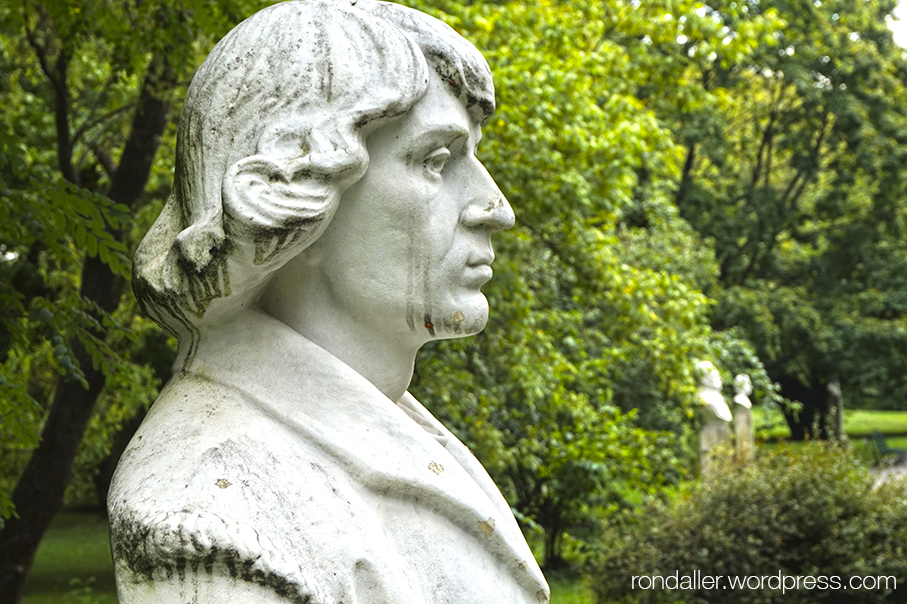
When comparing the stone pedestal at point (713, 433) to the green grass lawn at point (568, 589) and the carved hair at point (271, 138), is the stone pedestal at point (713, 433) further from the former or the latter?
the carved hair at point (271, 138)

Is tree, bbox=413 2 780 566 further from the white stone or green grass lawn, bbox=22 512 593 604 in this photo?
the white stone

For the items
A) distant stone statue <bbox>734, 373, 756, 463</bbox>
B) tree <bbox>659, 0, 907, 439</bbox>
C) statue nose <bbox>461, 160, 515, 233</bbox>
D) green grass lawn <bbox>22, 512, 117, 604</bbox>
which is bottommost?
green grass lawn <bbox>22, 512, 117, 604</bbox>

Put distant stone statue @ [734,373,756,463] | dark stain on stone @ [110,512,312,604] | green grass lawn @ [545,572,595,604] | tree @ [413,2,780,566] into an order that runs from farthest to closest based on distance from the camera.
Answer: distant stone statue @ [734,373,756,463], green grass lawn @ [545,572,595,604], tree @ [413,2,780,566], dark stain on stone @ [110,512,312,604]

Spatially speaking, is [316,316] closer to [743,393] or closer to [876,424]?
[743,393]

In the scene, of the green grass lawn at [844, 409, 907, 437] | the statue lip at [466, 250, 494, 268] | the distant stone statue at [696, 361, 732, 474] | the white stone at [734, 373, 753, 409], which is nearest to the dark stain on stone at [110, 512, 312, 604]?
the statue lip at [466, 250, 494, 268]

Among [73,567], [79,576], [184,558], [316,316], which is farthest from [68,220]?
[73,567]

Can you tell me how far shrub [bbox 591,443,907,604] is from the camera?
315 inches

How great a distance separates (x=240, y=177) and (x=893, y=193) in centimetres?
1913

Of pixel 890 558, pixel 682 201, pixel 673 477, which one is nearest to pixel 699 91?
pixel 673 477

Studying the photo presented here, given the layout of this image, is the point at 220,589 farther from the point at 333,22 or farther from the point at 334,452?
the point at 333,22

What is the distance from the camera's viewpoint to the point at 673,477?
10648mm

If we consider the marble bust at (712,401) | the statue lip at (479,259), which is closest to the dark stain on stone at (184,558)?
the statue lip at (479,259)

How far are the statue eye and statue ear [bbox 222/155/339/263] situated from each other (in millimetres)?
232

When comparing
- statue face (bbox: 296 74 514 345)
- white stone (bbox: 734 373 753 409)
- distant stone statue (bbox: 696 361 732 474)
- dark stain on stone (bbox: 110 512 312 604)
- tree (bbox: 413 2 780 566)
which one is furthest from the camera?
white stone (bbox: 734 373 753 409)
